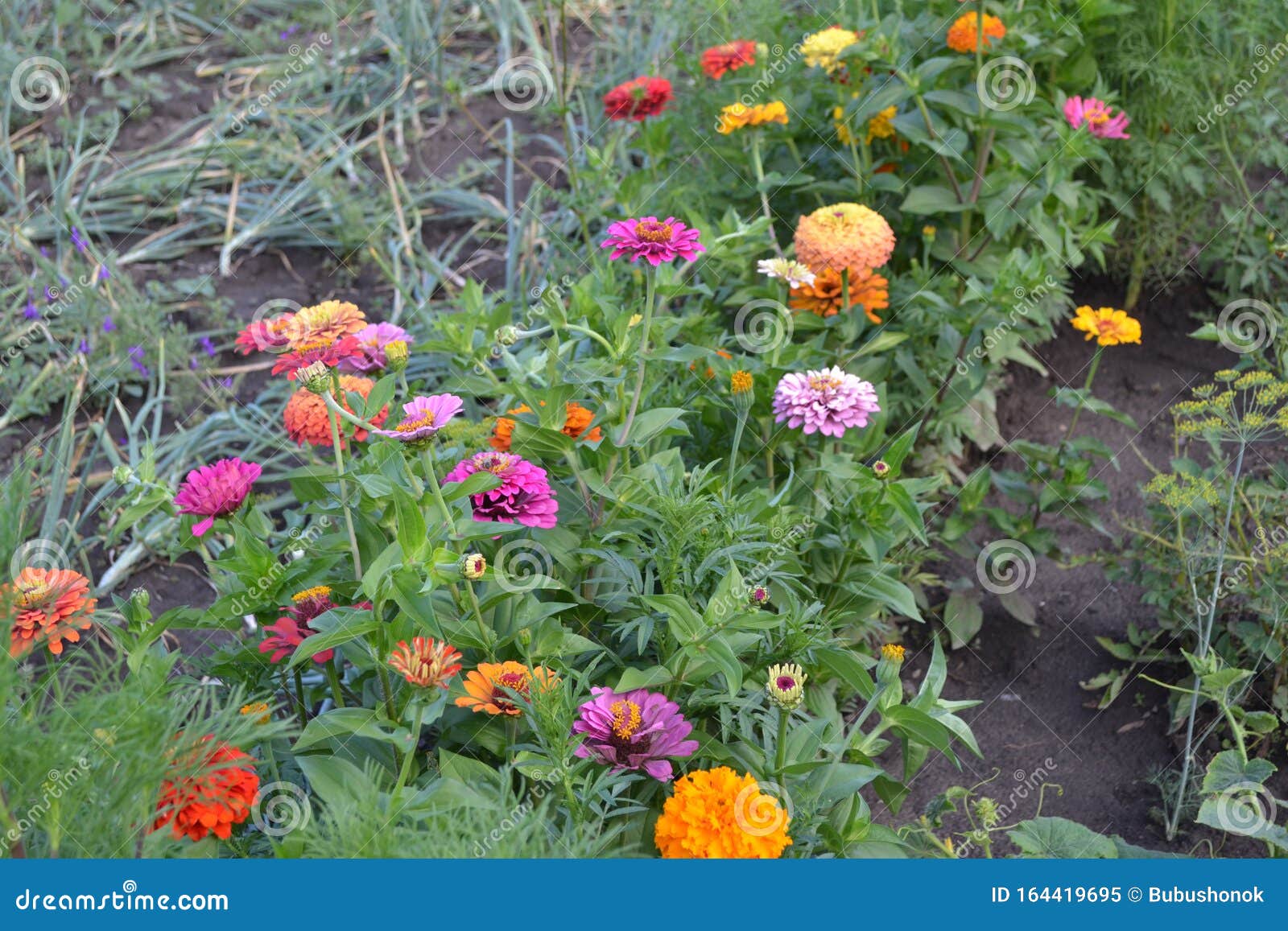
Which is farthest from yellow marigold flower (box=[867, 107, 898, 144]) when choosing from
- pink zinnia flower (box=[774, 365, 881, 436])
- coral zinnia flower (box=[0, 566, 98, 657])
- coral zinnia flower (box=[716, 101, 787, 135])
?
coral zinnia flower (box=[0, 566, 98, 657])

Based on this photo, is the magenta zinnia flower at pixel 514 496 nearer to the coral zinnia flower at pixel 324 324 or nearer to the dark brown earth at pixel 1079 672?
the coral zinnia flower at pixel 324 324

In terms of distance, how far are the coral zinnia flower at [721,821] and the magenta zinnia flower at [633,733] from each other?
0.06 meters

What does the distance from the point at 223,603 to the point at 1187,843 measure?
5.90ft

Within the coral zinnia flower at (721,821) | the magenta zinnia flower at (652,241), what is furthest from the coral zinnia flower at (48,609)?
the magenta zinnia flower at (652,241)

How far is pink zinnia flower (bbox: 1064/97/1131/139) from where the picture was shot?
2.78 meters

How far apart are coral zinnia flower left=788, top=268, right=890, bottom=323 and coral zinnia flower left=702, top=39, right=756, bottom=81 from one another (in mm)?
653

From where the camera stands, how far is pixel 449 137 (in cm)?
417

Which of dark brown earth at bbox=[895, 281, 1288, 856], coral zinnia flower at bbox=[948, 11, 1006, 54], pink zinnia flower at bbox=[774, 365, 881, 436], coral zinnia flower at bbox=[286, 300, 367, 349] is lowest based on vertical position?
dark brown earth at bbox=[895, 281, 1288, 856]

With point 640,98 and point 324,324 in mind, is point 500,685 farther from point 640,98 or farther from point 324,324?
point 640,98

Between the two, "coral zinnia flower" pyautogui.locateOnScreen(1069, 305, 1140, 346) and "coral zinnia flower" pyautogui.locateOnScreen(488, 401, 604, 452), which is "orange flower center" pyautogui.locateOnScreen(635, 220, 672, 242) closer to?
"coral zinnia flower" pyautogui.locateOnScreen(488, 401, 604, 452)

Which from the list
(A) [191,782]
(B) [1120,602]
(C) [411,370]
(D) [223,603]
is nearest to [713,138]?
(C) [411,370]

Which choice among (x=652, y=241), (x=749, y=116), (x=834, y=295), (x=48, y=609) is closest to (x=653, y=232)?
(x=652, y=241)

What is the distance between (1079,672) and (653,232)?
142cm

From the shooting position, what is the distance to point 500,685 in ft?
5.64
